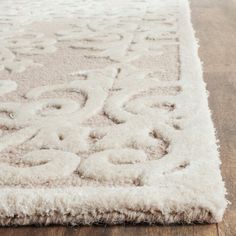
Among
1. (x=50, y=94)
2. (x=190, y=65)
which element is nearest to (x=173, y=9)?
(x=190, y=65)

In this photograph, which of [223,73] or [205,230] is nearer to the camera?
[205,230]

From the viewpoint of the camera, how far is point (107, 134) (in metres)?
0.75

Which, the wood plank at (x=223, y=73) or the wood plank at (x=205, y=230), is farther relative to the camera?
the wood plank at (x=223, y=73)

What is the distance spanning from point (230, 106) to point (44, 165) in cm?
42

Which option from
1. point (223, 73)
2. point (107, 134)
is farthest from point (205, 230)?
point (223, 73)

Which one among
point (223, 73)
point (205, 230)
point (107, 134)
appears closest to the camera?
point (205, 230)

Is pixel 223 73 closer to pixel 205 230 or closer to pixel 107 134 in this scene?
pixel 107 134

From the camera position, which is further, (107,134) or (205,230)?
(107,134)

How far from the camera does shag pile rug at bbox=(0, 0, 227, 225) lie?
21.7 inches

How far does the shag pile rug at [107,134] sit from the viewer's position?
0.55m

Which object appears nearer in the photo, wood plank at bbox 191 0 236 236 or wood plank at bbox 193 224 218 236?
wood plank at bbox 193 224 218 236

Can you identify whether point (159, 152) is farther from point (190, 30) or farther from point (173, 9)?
point (173, 9)

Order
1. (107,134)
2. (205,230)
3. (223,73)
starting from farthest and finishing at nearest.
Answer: (223,73), (107,134), (205,230)

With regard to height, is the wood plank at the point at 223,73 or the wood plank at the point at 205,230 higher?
the wood plank at the point at 205,230
